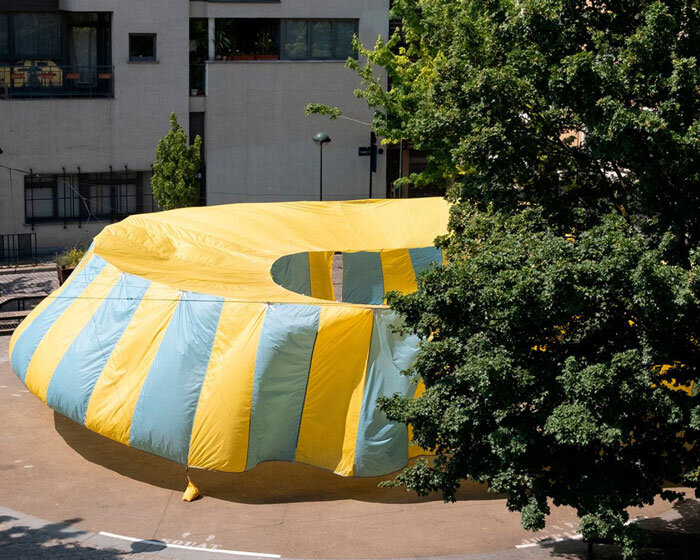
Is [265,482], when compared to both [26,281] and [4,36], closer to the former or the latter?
[26,281]

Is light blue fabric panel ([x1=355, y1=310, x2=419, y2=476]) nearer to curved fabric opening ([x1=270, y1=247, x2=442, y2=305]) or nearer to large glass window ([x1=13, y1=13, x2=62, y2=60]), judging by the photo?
curved fabric opening ([x1=270, y1=247, x2=442, y2=305])

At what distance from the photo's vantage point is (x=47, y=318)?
22016mm

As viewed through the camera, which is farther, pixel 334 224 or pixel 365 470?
pixel 334 224

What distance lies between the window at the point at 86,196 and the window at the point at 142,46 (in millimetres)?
4278

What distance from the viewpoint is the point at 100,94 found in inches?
1528

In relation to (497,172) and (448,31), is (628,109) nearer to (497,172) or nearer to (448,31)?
(497,172)

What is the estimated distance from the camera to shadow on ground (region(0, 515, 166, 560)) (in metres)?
16.3

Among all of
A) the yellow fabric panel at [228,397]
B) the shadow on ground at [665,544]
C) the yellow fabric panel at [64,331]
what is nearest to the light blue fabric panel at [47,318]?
the yellow fabric panel at [64,331]

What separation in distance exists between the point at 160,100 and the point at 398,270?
14.7 m

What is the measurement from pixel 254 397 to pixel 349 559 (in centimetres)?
338

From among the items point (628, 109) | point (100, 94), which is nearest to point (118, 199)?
point (100, 94)

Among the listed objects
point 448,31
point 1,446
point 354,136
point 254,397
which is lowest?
point 1,446

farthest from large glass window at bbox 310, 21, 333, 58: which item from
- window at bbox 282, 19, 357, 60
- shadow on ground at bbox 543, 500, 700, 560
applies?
shadow on ground at bbox 543, 500, 700, 560

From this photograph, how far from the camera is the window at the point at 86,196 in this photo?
126 feet
